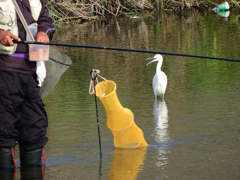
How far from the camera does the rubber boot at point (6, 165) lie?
12.5 feet

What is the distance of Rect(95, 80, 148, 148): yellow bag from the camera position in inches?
185

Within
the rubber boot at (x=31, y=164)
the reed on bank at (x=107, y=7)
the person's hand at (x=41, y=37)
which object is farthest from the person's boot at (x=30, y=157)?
the reed on bank at (x=107, y=7)

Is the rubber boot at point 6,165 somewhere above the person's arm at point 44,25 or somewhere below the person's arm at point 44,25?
below

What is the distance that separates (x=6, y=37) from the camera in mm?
3414

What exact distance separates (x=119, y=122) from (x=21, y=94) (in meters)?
1.40

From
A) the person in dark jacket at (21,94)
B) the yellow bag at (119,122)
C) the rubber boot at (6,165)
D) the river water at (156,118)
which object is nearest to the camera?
the person in dark jacket at (21,94)

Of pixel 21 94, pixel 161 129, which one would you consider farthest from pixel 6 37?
pixel 161 129

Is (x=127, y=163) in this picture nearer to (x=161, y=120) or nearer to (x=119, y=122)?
(x=119, y=122)

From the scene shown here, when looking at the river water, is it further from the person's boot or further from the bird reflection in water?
the person's boot

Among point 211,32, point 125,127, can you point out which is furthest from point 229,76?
point 211,32

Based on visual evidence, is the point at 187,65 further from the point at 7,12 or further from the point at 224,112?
the point at 7,12

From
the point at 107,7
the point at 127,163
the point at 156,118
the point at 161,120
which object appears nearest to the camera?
the point at 127,163

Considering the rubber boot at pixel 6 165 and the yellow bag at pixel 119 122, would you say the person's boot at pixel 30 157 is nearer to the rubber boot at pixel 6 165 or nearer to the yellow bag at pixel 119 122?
the rubber boot at pixel 6 165

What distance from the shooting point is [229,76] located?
8.05 m
